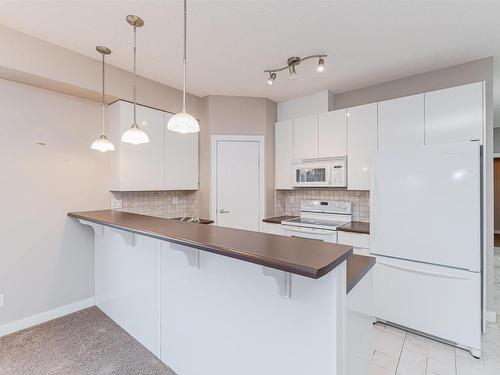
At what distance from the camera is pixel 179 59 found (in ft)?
8.39

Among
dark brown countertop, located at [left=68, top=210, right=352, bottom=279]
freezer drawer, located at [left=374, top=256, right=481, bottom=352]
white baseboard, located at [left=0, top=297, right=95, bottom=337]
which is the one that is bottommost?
white baseboard, located at [left=0, top=297, right=95, bottom=337]

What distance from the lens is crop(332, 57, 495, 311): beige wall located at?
8.06 ft

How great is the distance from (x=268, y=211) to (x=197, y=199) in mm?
1106

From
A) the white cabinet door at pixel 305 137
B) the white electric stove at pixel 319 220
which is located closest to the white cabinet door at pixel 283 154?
the white cabinet door at pixel 305 137

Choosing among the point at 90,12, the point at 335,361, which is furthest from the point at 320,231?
the point at 90,12

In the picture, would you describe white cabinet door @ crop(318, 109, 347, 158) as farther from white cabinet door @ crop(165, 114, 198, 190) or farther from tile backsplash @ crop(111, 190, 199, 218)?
tile backsplash @ crop(111, 190, 199, 218)

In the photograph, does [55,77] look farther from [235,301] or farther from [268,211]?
[268,211]

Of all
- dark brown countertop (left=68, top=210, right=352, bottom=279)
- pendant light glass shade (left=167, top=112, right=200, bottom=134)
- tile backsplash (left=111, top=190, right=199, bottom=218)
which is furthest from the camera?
tile backsplash (left=111, top=190, right=199, bottom=218)

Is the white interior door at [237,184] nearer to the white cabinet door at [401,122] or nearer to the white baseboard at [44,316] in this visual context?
the white cabinet door at [401,122]

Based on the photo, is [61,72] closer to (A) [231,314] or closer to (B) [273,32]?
(B) [273,32]

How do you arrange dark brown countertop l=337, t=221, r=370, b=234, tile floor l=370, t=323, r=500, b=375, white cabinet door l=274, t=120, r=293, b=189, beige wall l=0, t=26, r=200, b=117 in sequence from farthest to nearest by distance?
white cabinet door l=274, t=120, r=293, b=189 < dark brown countertop l=337, t=221, r=370, b=234 < beige wall l=0, t=26, r=200, b=117 < tile floor l=370, t=323, r=500, b=375

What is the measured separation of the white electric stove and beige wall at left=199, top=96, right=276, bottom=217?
0.54 m

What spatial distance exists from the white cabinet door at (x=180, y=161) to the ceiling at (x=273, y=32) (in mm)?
842

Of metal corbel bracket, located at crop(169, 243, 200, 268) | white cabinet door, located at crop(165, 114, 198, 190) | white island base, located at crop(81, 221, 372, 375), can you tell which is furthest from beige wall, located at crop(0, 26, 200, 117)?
metal corbel bracket, located at crop(169, 243, 200, 268)
